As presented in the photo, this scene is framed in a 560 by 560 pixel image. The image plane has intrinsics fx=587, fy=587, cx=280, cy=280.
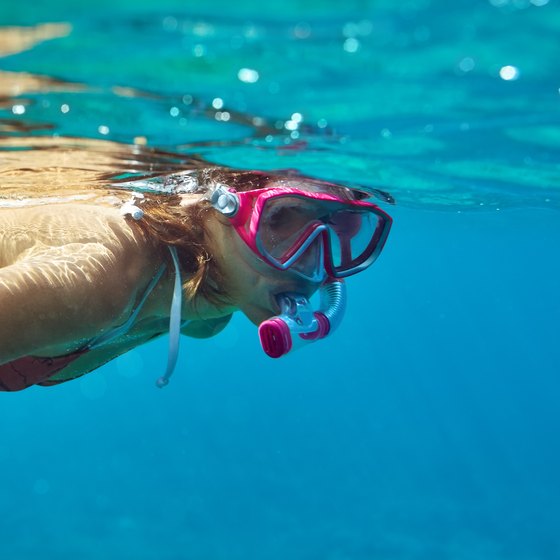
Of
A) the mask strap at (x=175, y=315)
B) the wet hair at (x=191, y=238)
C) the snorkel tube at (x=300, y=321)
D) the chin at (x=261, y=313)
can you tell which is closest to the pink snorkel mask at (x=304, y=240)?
the snorkel tube at (x=300, y=321)

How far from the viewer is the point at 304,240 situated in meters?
4.93

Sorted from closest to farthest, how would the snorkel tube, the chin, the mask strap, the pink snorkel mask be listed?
the mask strap < the snorkel tube < the pink snorkel mask < the chin

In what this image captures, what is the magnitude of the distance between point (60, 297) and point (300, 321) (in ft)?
6.41

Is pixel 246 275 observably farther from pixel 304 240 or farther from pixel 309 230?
pixel 309 230

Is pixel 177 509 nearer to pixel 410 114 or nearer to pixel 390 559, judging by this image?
pixel 390 559

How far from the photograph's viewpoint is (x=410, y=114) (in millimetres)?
7102

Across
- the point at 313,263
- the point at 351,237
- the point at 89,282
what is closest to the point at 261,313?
the point at 313,263

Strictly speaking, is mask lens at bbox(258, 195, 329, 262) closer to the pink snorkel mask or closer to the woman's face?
the pink snorkel mask

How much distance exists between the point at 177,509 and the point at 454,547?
1019cm

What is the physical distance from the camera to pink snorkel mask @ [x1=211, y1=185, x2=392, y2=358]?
177 inches

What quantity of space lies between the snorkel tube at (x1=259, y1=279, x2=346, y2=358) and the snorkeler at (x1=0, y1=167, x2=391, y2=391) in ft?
0.03

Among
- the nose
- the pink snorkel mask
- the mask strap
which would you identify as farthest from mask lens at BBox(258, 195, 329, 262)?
the mask strap

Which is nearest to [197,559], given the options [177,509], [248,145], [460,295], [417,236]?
[177,509]

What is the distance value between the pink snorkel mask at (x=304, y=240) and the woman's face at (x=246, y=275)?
0.06 metres
